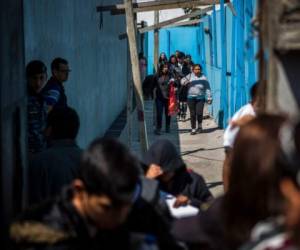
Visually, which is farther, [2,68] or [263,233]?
[2,68]

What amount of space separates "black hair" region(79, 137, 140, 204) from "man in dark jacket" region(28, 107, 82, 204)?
1.54m

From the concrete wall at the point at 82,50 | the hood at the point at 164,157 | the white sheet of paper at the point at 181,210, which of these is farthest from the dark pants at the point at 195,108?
the white sheet of paper at the point at 181,210

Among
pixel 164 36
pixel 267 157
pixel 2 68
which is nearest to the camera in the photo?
pixel 267 157

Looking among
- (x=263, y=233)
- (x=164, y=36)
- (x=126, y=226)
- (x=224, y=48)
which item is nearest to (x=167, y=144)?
(x=126, y=226)

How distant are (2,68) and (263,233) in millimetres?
1888

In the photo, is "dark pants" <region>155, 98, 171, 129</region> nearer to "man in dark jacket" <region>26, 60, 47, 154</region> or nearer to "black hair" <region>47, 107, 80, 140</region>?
"man in dark jacket" <region>26, 60, 47, 154</region>

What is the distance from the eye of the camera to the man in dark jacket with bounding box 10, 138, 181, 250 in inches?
99.3

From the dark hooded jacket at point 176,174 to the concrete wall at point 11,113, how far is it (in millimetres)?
740

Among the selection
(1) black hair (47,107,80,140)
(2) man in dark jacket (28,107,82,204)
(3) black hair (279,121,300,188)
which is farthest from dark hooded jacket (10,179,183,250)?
(1) black hair (47,107,80,140)

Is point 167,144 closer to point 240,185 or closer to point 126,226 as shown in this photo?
point 126,226

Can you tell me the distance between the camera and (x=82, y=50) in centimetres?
1159

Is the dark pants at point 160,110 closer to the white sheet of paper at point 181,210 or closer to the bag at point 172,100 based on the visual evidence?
the bag at point 172,100

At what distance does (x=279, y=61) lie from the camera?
2881 mm

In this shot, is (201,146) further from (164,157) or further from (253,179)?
(253,179)
